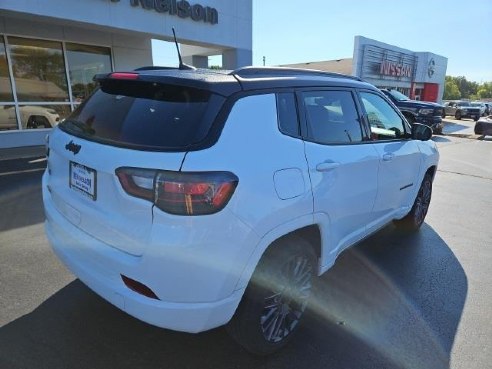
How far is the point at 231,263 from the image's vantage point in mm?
1968

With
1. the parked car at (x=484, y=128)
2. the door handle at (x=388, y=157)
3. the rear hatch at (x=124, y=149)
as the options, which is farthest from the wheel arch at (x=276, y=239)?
the parked car at (x=484, y=128)

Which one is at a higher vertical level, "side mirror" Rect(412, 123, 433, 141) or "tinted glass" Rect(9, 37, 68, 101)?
"tinted glass" Rect(9, 37, 68, 101)

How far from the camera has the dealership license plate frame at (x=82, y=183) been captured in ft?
7.05

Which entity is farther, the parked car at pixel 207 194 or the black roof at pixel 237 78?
the black roof at pixel 237 78

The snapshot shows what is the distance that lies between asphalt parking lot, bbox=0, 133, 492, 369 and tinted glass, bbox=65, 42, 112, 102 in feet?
25.6

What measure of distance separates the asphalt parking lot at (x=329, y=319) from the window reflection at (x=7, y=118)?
6650 millimetres

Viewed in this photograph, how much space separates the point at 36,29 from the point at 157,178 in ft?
34.8

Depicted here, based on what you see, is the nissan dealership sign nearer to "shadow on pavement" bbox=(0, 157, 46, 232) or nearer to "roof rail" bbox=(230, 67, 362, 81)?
"shadow on pavement" bbox=(0, 157, 46, 232)

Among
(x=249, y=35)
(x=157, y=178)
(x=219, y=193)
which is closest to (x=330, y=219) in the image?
(x=219, y=193)

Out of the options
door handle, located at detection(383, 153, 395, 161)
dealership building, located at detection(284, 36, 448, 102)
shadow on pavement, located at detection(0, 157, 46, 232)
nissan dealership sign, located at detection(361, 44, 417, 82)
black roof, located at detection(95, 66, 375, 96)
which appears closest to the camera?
black roof, located at detection(95, 66, 375, 96)

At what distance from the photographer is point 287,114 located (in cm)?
243

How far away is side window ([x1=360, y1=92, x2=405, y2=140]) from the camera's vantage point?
11.6 ft

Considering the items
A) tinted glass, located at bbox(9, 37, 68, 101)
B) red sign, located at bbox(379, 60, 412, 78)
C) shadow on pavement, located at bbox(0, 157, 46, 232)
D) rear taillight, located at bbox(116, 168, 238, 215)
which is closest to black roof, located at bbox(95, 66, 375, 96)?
rear taillight, located at bbox(116, 168, 238, 215)

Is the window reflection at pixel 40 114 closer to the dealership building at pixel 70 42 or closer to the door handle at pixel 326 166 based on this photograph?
the dealership building at pixel 70 42
